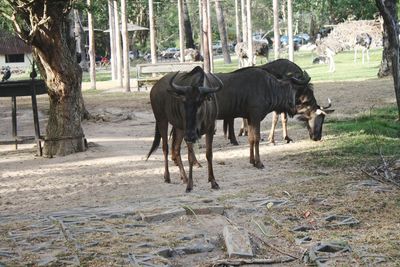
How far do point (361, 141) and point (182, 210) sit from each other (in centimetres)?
636

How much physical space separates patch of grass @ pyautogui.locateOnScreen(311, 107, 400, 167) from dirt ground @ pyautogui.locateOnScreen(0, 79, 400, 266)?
1.50ft

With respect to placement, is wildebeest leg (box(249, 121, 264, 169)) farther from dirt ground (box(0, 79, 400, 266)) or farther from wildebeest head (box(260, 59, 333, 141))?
wildebeest head (box(260, 59, 333, 141))

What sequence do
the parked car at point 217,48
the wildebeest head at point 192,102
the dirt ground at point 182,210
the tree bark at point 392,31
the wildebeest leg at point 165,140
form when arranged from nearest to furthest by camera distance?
the dirt ground at point 182,210 < the wildebeest head at point 192,102 < the wildebeest leg at point 165,140 < the tree bark at point 392,31 < the parked car at point 217,48

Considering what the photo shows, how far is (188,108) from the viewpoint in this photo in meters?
9.00

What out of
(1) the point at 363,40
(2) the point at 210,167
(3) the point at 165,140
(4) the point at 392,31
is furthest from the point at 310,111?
(1) the point at 363,40

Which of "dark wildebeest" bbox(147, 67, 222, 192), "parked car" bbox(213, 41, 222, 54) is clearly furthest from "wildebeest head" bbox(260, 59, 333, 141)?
"parked car" bbox(213, 41, 222, 54)

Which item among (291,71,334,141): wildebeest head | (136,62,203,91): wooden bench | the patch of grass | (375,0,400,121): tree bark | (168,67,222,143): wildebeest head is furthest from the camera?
(136,62,203,91): wooden bench

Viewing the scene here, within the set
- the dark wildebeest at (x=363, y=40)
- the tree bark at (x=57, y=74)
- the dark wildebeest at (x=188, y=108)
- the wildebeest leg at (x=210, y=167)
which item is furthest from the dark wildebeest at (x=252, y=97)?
the dark wildebeest at (x=363, y=40)

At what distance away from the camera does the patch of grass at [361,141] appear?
11383mm

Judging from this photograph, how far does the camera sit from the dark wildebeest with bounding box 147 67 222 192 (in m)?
9.00

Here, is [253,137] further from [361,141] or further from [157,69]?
[157,69]

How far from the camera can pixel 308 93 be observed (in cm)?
1377

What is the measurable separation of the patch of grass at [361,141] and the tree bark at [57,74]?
4930 millimetres

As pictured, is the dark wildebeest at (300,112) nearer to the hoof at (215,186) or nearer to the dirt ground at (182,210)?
the dirt ground at (182,210)
